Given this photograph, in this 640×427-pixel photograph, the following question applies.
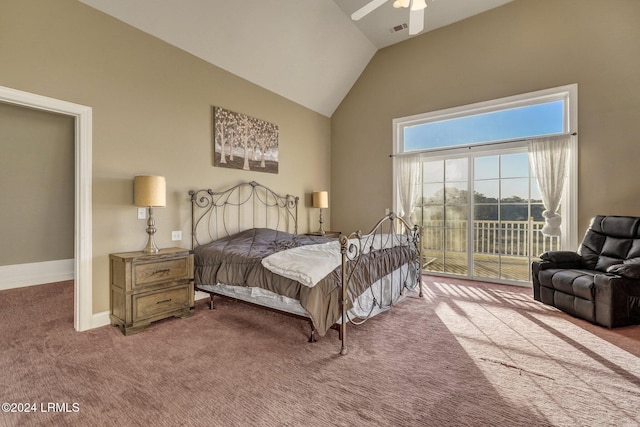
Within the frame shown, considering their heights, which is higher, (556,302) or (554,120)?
(554,120)

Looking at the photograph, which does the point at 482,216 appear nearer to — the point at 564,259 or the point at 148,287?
the point at 564,259

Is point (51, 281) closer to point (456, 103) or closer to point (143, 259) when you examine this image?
point (143, 259)

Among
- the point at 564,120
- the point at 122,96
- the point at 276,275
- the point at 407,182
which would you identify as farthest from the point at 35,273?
the point at 564,120

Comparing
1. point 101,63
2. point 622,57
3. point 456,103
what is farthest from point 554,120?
point 101,63

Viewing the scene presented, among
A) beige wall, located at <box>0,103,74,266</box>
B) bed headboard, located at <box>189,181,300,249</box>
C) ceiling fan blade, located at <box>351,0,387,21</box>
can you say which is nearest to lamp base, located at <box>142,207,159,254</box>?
bed headboard, located at <box>189,181,300,249</box>

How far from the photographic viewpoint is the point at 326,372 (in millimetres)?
2119

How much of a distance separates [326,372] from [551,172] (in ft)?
13.6

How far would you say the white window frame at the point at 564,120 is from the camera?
403 cm

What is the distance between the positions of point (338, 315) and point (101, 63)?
135 inches

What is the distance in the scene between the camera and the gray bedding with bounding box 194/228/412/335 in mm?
2311

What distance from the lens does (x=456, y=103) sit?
4895mm

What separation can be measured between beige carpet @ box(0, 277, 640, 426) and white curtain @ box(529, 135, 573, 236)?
155cm

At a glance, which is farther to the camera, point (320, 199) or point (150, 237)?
point (320, 199)

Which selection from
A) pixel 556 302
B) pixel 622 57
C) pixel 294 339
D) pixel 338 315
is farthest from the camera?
pixel 622 57
